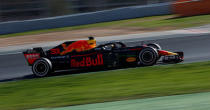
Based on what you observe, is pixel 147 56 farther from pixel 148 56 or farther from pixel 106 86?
pixel 106 86

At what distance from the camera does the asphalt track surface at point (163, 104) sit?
18.8ft

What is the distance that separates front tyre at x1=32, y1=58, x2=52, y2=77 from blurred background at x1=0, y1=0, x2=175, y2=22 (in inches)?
510

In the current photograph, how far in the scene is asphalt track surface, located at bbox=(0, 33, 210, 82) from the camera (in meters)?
10.8

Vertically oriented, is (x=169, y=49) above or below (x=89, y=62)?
below

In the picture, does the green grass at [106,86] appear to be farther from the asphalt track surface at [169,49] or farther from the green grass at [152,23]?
the green grass at [152,23]

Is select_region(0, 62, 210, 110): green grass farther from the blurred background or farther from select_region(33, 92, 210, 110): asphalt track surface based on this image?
the blurred background

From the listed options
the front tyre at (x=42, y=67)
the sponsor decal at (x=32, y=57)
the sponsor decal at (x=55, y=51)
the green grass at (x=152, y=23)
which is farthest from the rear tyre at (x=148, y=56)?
the green grass at (x=152, y=23)

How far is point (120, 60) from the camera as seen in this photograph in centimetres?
1005

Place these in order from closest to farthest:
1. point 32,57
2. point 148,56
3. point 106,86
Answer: point 106,86, point 148,56, point 32,57

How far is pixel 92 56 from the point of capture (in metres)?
10.1

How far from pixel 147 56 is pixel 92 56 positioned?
1.44m

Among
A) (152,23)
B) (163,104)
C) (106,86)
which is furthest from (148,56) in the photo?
(152,23)

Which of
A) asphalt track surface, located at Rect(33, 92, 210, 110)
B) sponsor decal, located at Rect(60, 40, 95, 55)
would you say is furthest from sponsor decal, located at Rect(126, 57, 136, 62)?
asphalt track surface, located at Rect(33, 92, 210, 110)

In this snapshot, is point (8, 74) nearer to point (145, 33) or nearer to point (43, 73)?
Result: point (43, 73)
